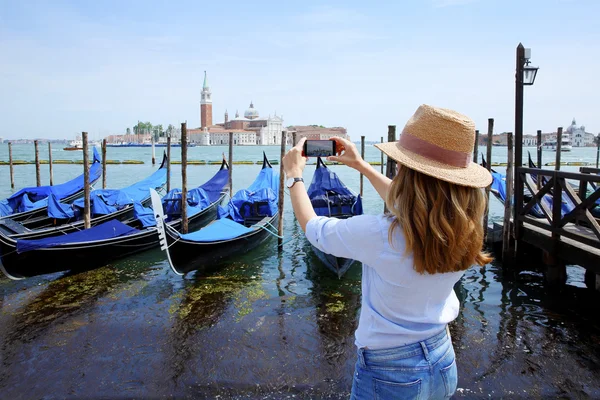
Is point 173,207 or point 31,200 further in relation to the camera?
point 31,200

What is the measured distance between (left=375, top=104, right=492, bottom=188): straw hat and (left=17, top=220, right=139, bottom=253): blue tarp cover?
17.0 feet

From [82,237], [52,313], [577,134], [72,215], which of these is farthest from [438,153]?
[577,134]

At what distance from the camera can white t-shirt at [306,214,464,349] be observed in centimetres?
91

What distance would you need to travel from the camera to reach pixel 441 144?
3.17 ft

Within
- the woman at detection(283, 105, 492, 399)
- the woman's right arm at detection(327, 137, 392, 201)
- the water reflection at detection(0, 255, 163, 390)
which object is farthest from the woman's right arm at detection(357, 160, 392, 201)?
the water reflection at detection(0, 255, 163, 390)

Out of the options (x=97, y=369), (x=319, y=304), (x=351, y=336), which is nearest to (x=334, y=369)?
(x=351, y=336)

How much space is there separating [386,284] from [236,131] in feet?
343

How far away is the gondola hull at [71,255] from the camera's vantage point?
5.05 m

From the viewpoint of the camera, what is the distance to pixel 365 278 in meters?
1.05

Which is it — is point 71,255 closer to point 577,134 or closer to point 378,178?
point 378,178

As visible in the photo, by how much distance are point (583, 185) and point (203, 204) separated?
6.63 m

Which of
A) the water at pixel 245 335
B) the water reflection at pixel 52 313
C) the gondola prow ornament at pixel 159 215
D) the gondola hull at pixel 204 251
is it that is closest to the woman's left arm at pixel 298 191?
the water at pixel 245 335

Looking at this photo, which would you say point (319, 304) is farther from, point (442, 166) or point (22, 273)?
point (442, 166)

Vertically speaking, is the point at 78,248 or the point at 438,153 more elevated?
the point at 438,153
